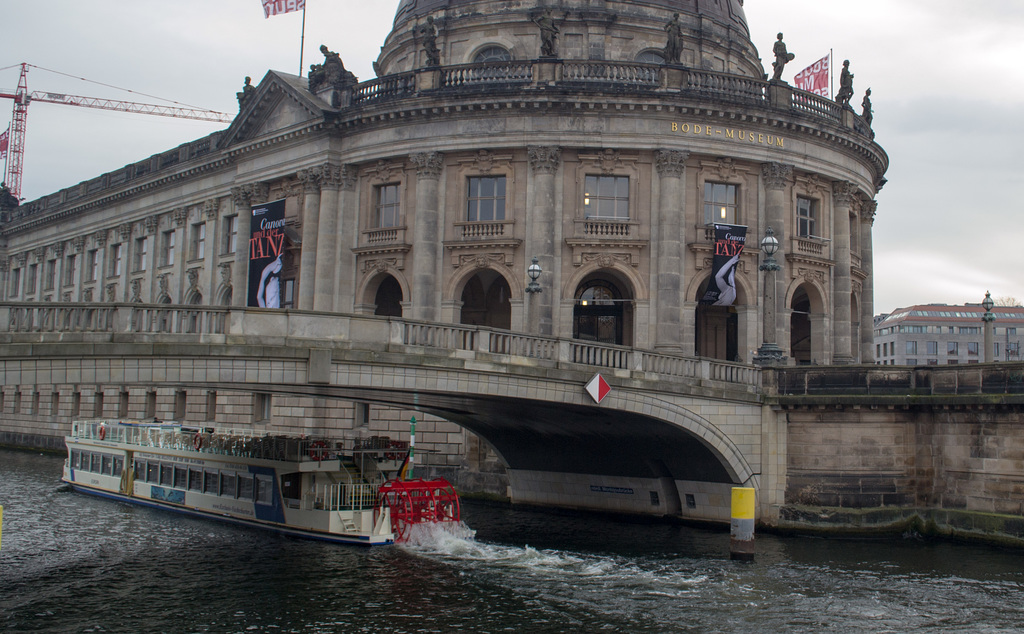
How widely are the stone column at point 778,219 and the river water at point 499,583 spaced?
14546 millimetres

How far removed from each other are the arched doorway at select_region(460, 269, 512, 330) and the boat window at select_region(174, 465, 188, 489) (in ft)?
50.5

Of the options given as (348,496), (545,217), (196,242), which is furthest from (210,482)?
(196,242)

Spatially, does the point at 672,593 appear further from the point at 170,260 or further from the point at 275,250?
the point at 170,260

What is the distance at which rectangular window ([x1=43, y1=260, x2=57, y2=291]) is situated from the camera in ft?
262

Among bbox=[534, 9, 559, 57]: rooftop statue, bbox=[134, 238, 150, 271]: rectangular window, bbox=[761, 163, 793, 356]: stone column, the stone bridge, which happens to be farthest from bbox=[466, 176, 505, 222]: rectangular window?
bbox=[134, 238, 150, 271]: rectangular window

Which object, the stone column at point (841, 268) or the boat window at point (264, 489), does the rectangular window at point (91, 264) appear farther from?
the stone column at point (841, 268)

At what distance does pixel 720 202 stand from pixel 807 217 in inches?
203

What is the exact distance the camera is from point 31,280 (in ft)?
275

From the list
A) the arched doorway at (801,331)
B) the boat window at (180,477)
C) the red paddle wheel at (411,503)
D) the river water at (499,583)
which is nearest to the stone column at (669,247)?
the river water at (499,583)

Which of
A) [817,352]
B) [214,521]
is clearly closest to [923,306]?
[817,352]

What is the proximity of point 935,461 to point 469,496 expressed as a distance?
59.7ft

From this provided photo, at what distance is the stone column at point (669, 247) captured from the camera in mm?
44000

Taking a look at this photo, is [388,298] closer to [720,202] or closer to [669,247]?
[669,247]

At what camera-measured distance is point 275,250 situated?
51375 millimetres
